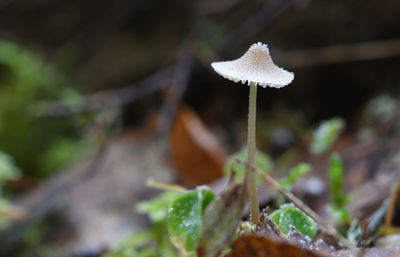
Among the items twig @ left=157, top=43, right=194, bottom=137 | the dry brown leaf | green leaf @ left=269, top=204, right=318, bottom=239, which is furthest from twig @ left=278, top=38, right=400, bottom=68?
green leaf @ left=269, top=204, right=318, bottom=239

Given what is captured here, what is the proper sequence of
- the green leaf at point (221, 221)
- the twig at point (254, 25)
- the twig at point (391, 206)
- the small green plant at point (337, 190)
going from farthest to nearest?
the twig at point (254, 25)
the small green plant at point (337, 190)
the twig at point (391, 206)
the green leaf at point (221, 221)

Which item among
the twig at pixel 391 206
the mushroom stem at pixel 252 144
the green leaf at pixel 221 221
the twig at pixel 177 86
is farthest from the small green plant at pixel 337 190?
the twig at pixel 177 86

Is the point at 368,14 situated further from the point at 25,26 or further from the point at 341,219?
the point at 25,26

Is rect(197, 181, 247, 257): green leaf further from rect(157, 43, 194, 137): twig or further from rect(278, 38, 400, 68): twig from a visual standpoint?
rect(278, 38, 400, 68): twig

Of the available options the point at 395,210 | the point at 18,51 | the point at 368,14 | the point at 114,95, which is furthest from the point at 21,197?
the point at 368,14

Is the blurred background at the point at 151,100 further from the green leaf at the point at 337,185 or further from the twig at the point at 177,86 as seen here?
the green leaf at the point at 337,185

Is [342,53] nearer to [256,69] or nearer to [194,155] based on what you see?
[194,155]
